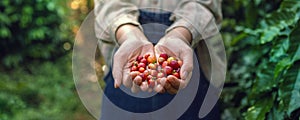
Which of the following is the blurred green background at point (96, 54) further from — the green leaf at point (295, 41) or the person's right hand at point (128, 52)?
the person's right hand at point (128, 52)

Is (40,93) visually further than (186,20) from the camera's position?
Yes

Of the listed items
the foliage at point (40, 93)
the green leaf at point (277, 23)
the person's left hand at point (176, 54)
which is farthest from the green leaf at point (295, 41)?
the foliage at point (40, 93)

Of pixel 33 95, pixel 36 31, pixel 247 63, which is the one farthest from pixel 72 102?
pixel 247 63

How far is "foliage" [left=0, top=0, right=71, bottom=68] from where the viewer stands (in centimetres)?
328

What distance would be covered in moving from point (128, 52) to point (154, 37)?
15 centimetres

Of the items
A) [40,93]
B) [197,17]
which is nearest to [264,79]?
[197,17]

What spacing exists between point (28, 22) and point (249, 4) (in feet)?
5.48

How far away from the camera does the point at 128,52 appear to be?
113 cm

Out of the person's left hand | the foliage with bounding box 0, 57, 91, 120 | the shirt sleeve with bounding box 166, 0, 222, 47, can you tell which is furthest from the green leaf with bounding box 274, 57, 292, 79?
the foliage with bounding box 0, 57, 91, 120

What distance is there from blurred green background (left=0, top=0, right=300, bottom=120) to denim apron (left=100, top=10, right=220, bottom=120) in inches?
10.4

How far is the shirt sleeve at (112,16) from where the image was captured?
126cm

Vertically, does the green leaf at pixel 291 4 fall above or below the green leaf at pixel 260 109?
above

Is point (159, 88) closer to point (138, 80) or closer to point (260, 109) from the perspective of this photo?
point (138, 80)

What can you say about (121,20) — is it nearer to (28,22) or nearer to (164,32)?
(164,32)
